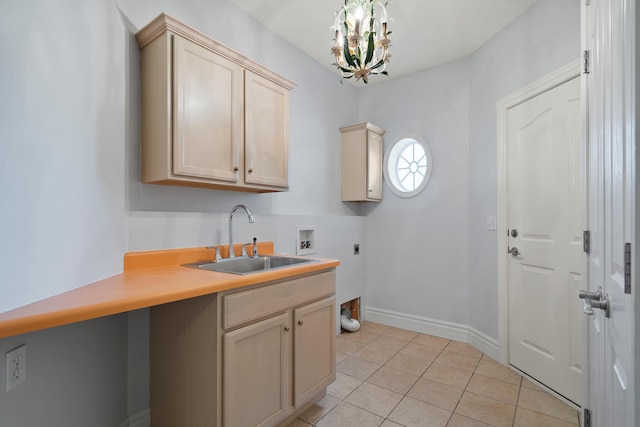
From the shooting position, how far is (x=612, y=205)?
81cm

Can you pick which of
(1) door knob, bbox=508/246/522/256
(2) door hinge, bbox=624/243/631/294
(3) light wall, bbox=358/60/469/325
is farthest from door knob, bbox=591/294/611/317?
(3) light wall, bbox=358/60/469/325

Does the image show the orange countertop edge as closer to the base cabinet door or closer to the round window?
the base cabinet door

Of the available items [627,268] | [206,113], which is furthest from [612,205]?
[206,113]

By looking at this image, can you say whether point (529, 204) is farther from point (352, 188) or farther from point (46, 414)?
point (46, 414)

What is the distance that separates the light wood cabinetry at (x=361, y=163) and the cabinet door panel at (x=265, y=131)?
1190 mm

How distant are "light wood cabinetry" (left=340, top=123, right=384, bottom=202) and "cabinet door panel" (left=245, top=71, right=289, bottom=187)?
1.19 m

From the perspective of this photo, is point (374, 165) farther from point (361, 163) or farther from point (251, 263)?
point (251, 263)

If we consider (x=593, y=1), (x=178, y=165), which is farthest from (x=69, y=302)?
(x=593, y=1)

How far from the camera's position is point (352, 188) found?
331 centimetres

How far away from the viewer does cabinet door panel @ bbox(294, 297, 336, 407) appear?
175cm

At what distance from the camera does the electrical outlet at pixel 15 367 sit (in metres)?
0.98

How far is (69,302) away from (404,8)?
2.61 metres

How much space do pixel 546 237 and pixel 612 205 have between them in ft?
5.22

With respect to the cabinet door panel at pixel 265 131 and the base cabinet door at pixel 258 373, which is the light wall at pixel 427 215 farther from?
the base cabinet door at pixel 258 373
